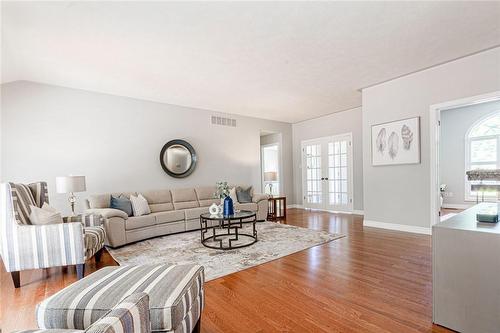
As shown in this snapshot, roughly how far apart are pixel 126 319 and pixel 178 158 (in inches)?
193

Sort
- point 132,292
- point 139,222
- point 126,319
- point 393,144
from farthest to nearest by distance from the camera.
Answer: point 393,144 < point 139,222 < point 132,292 < point 126,319

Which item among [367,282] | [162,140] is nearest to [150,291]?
[367,282]

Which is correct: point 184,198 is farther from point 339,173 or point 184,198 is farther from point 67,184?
point 339,173

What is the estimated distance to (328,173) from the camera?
6.81 m

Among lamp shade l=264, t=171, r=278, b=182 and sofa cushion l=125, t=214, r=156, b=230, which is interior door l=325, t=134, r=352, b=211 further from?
sofa cushion l=125, t=214, r=156, b=230

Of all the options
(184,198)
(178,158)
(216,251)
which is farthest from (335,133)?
(216,251)

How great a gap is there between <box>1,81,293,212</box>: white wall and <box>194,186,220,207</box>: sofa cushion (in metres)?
0.34

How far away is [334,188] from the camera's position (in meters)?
6.68

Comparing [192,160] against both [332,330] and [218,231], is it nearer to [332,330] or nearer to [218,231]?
[218,231]

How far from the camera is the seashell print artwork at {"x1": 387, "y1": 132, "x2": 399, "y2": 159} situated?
4.30 m

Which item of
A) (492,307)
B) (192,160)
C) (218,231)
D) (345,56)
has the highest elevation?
(345,56)

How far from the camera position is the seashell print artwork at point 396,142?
4.09m

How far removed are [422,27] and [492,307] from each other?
2.75 m

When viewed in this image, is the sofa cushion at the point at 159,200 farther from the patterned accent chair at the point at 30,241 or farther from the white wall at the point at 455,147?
the white wall at the point at 455,147
